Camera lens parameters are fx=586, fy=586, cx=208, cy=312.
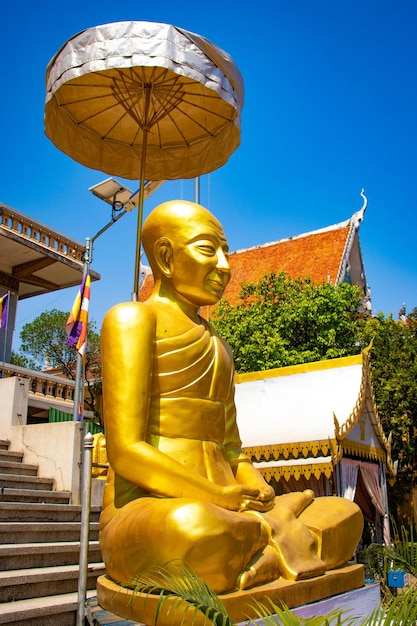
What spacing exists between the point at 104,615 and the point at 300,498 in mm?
1422

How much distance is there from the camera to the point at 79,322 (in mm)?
9805

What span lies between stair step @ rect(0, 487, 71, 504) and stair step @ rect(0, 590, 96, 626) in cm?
178

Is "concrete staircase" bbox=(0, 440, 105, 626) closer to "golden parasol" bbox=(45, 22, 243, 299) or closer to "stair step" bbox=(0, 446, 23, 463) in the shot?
"stair step" bbox=(0, 446, 23, 463)

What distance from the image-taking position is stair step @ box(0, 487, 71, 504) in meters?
5.70

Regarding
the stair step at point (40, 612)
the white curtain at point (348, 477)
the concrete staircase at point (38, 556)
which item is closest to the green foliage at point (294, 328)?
the white curtain at point (348, 477)

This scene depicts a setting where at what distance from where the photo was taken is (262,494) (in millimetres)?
3453

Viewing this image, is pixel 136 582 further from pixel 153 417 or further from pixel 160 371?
pixel 160 371

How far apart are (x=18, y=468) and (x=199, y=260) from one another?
4.23 m

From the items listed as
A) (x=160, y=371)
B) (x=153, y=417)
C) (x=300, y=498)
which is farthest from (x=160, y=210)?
(x=300, y=498)

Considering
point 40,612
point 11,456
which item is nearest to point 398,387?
point 11,456

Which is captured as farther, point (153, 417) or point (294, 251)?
point (294, 251)

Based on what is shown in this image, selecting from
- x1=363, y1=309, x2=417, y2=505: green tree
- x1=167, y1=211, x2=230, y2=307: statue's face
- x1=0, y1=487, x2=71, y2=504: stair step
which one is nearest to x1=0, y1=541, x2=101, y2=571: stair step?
x1=0, y1=487, x2=71, y2=504: stair step

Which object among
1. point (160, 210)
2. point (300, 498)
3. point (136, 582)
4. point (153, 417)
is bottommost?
point (136, 582)

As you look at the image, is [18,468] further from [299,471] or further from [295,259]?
[295,259]
